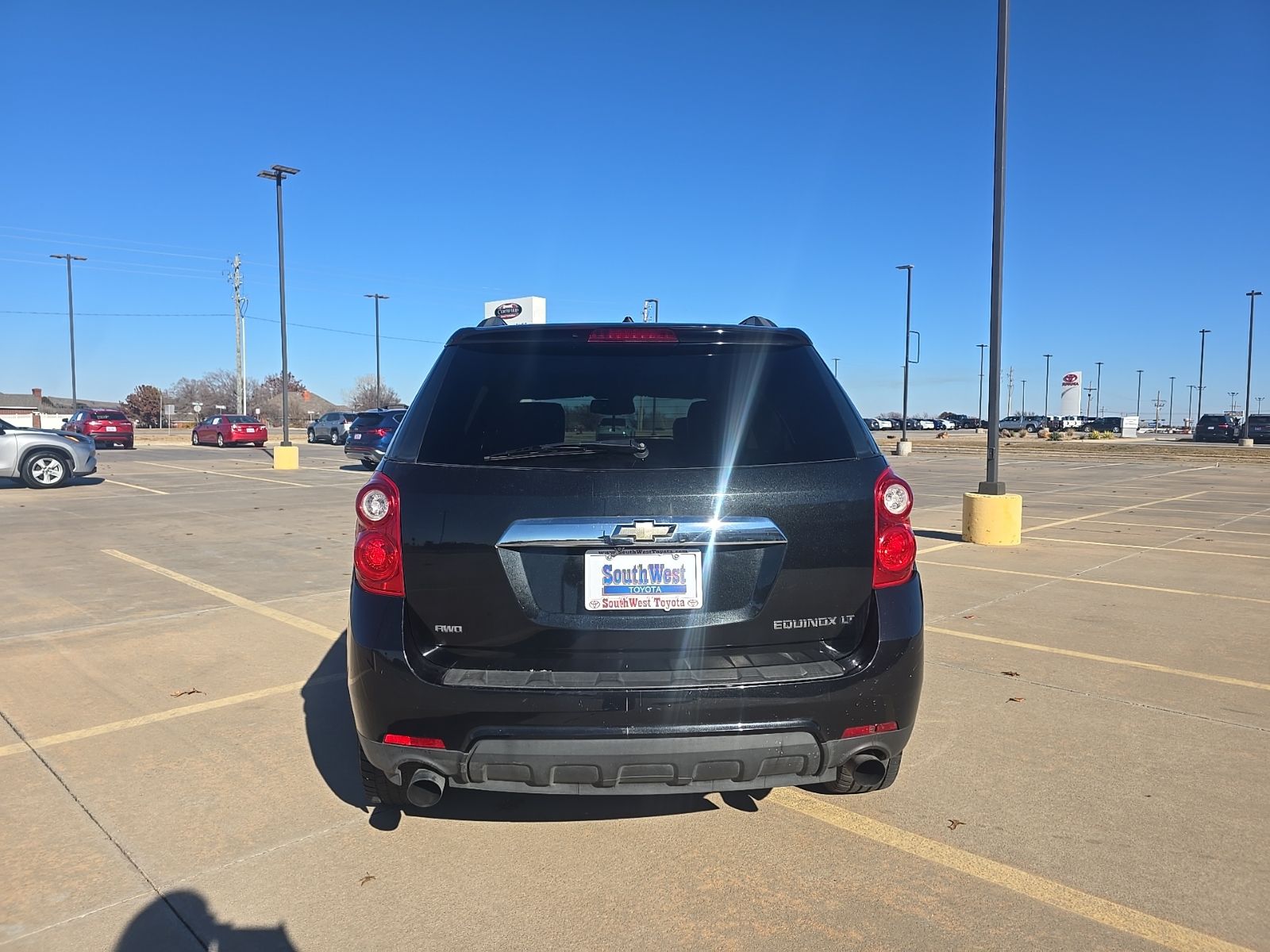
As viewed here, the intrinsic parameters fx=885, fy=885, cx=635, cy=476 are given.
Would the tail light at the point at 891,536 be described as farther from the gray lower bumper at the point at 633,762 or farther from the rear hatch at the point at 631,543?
the gray lower bumper at the point at 633,762

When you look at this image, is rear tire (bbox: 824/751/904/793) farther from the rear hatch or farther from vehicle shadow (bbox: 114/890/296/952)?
vehicle shadow (bbox: 114/890/296/952)

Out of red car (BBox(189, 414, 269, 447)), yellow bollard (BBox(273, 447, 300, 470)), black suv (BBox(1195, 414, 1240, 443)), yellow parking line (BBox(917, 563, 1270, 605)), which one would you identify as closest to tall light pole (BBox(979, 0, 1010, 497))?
yellow parking line (BBox(917, 563, 1270, 605))

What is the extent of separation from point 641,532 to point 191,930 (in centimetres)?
177

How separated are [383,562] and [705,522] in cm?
101

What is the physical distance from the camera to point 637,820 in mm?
3275

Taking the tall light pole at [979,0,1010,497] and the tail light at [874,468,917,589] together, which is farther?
the tall light pole at [979,0,1010,497]

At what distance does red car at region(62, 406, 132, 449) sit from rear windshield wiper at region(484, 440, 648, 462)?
1481 inches

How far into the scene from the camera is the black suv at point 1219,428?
55.3 meters

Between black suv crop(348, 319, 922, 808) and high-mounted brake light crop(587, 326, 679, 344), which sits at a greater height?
high-mounted brake light crop(587, 326, 679, 344)

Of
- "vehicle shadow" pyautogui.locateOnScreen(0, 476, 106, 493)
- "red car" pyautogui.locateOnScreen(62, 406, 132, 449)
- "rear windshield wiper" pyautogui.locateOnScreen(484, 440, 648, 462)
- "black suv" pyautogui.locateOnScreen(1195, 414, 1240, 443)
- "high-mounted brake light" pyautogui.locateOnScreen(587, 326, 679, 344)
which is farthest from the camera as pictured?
"black suv" pyautogui.locateOnScreen(1195, 414, 1240, 443)

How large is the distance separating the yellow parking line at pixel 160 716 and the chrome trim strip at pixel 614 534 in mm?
2707

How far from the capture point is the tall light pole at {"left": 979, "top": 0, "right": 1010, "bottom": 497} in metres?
10.1

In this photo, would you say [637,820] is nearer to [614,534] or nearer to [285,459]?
[614,534]

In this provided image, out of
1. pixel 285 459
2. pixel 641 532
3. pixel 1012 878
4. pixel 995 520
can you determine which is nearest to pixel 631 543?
pixel 641 532
